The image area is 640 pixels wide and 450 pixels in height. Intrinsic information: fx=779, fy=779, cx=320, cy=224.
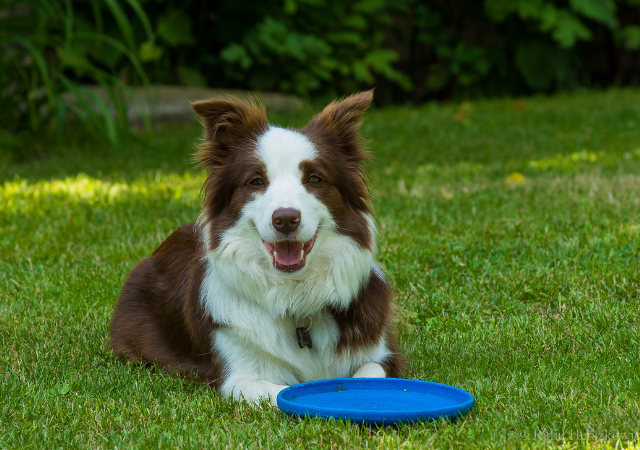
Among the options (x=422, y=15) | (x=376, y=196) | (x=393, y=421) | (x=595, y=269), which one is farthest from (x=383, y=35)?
(x=393, y=421)

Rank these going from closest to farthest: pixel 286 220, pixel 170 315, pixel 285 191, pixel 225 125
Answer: pixel 286 220
pixel 285 191
pixel 225 125
pixel 170 315

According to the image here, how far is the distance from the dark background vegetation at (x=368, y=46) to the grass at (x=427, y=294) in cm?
361

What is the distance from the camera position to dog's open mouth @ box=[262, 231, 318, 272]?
3490 mm

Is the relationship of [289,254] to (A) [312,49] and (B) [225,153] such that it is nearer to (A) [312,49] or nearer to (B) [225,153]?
(B) [225,153]

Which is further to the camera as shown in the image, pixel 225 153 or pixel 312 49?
pixel 312 49

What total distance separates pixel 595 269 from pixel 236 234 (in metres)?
2.50

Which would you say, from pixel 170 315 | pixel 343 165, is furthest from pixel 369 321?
pixel 170 315

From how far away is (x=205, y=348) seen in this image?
3801mm

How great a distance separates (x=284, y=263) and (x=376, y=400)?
722 mm

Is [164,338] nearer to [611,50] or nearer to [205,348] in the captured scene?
[205,348]

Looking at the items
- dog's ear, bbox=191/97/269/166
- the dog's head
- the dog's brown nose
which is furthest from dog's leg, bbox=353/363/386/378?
dog's ear, bbox=191/97/269/166

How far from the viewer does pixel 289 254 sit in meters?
3.51

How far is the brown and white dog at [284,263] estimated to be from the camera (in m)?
3.54

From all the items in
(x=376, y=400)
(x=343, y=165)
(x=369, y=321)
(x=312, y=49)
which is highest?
(x=343, y=165)
